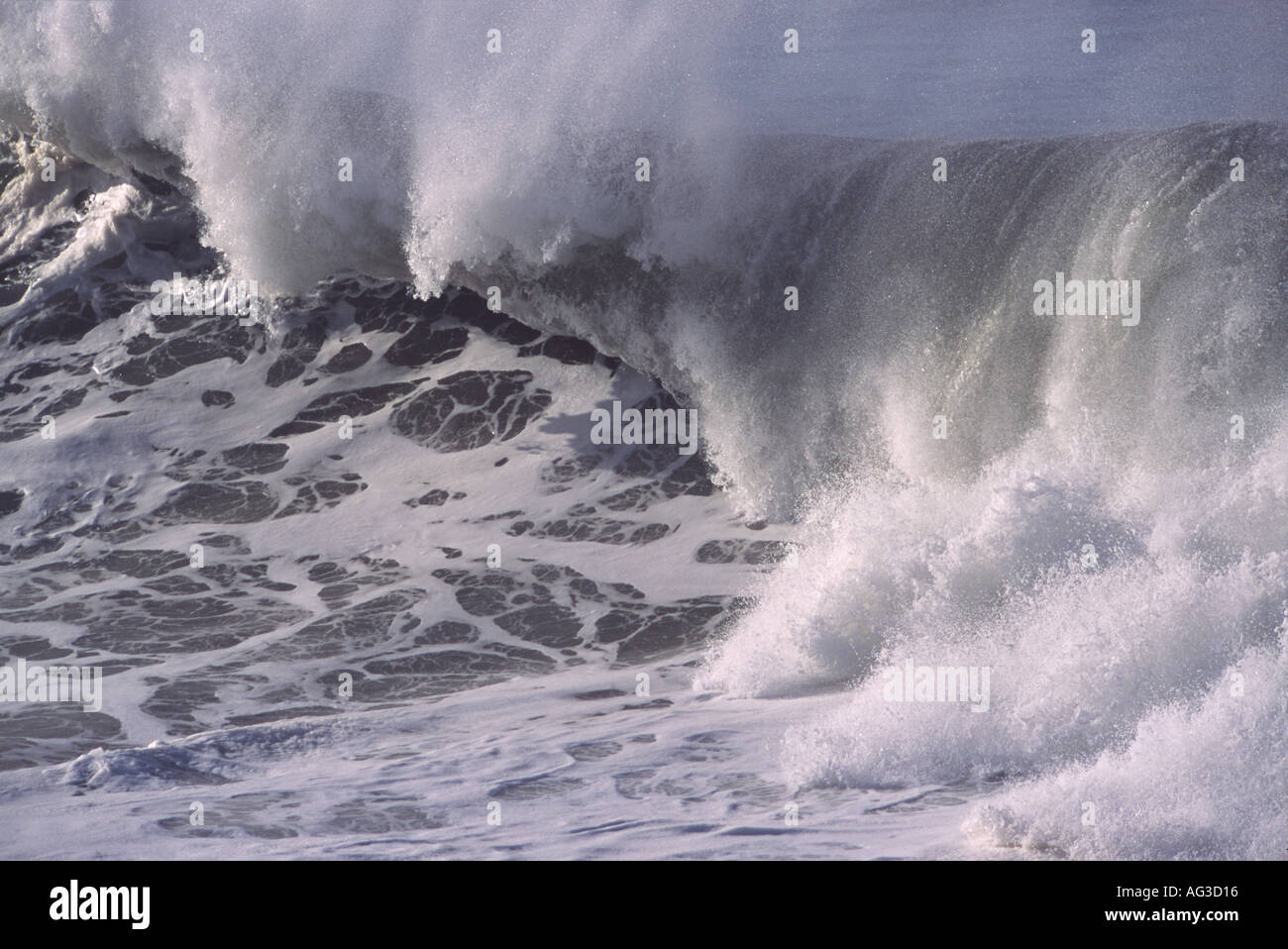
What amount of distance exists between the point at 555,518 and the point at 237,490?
280 cm

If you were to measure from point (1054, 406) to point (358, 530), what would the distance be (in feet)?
16.9

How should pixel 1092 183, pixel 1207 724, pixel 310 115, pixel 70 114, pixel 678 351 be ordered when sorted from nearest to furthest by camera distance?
pixel 1207 724, pixel 1092 183, pixel 678 351, pixel 310 115, pixel 70 114

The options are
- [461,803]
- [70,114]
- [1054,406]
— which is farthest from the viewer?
[70,114]

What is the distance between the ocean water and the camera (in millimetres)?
6117

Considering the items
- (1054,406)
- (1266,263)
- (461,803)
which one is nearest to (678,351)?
(1054,406)

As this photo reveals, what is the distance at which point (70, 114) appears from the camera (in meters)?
14.8

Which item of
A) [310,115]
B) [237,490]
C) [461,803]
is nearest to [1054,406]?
[461,803]

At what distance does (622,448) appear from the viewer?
36.6ft

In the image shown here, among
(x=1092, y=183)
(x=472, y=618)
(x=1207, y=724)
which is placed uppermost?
(x=1092, y=183)

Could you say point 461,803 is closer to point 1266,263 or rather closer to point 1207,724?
point 1207,724

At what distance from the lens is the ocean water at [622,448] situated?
612cm

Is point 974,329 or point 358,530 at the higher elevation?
point 974,329
